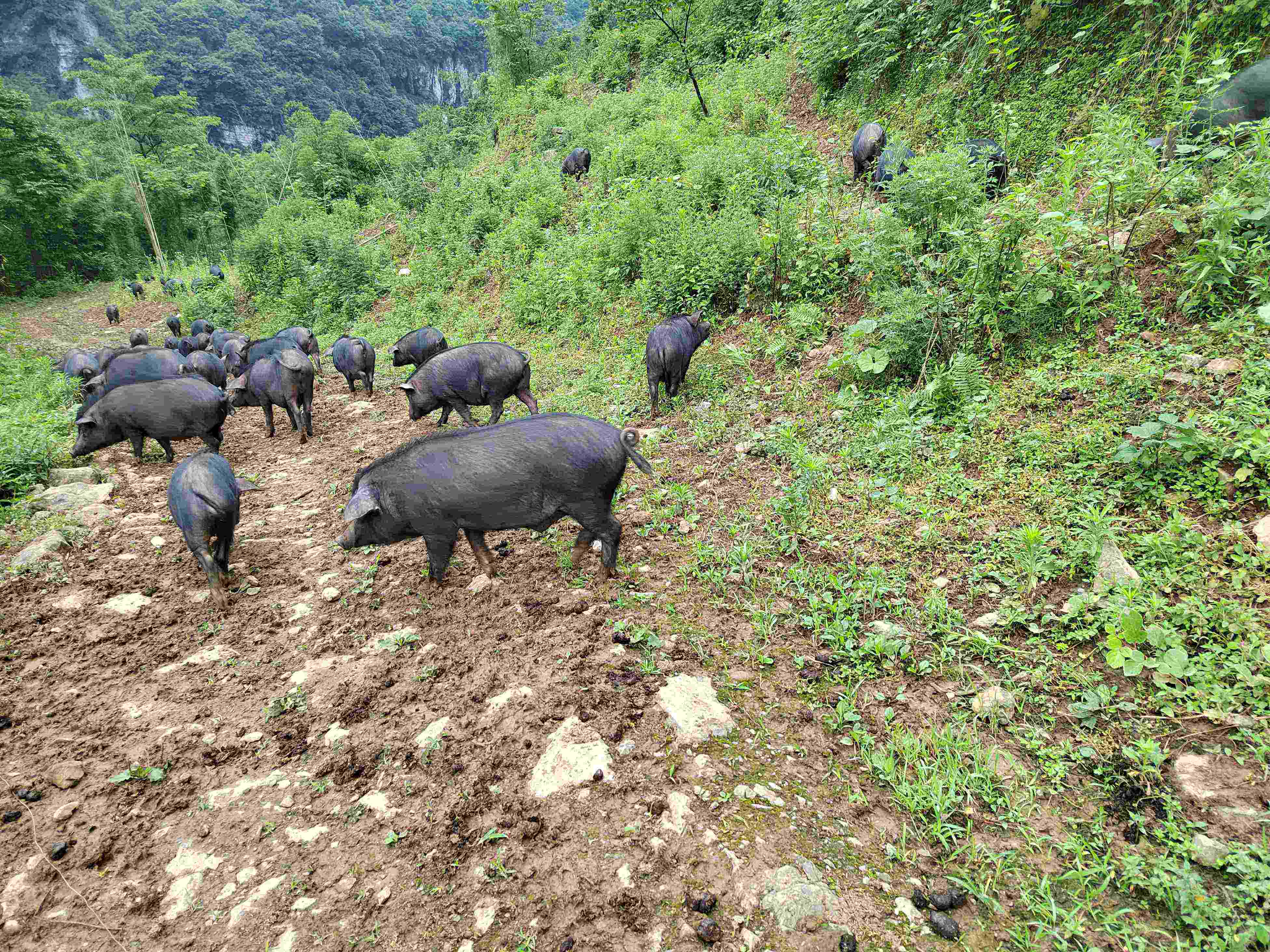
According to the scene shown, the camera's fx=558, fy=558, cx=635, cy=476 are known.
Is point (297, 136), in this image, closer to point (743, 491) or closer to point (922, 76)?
point (922, 76)

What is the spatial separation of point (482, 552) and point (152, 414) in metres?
5.44

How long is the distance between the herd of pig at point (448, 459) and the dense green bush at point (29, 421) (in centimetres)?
45

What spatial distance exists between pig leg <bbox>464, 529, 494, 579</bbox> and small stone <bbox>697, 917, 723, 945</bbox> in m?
2.95

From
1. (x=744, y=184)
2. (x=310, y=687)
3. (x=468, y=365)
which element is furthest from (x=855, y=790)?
(x=744, y=184)

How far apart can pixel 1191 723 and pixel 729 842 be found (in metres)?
2.09

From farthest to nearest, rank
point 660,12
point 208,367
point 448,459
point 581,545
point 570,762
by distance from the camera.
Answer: point 660,12
point 208,367
point 581,545
point 448,459
point 570,762

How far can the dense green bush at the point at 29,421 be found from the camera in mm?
6133

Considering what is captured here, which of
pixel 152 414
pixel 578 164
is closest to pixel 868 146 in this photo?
pixel 578 164

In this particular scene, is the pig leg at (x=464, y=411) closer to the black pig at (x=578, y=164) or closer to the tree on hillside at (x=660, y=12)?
the tree on hillside at (x=660, y=12)

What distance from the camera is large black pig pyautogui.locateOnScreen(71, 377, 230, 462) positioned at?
6.86 m

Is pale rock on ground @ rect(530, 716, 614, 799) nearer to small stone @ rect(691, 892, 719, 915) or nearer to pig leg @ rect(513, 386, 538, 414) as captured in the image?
small stone @ rect(691, 892, 719, 915)

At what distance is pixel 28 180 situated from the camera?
28.6m

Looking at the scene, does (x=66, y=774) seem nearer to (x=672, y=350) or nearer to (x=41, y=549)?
(x=41, y=549)

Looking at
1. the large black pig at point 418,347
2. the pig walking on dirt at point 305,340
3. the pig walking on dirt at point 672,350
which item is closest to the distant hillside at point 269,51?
the pig walking on dirt at point 305,340
